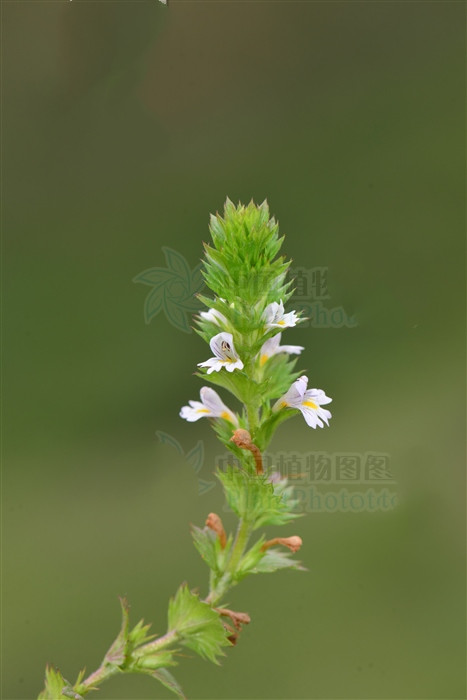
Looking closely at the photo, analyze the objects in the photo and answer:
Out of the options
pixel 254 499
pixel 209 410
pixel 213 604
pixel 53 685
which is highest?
pixel 209 410

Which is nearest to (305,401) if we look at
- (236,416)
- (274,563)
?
(236,416)

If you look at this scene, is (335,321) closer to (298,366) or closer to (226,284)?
(298,366)

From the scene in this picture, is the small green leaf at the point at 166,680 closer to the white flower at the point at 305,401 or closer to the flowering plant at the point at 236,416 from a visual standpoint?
the flowering plant at the point at 236,416

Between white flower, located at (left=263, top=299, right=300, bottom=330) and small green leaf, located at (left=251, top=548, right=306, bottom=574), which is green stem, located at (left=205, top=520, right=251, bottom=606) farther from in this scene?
white flower, located at (left=263, top=299, right=300, bottom=330)

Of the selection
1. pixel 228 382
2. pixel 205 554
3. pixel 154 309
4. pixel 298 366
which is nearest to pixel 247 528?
pixel 205 554

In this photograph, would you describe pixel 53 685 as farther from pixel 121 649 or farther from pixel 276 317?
pixel 276 317

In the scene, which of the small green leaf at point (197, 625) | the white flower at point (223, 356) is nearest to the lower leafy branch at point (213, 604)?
the small green leaf at point (197, 625)
